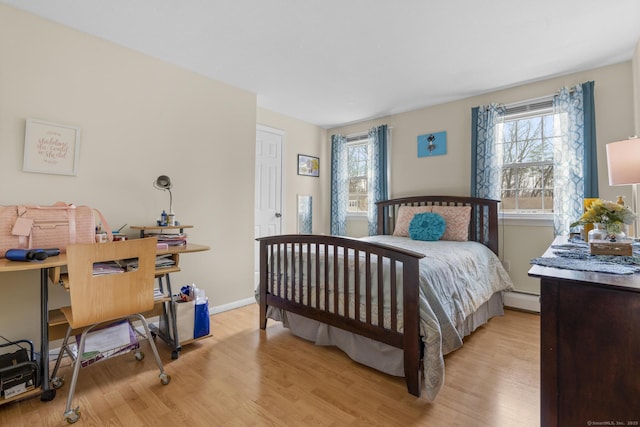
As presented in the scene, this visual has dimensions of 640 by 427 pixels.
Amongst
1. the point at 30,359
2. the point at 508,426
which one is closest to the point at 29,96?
the point at 30,359

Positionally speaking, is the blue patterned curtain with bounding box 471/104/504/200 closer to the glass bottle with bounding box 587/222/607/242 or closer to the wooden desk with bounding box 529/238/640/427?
the glass bottle with bounding box 587/222/607/242

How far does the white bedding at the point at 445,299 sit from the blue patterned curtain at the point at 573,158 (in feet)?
2.48

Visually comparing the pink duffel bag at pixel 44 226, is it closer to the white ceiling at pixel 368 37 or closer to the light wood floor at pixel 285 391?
the light wood floor at pixel 285 391

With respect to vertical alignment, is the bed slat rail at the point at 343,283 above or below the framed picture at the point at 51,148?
below

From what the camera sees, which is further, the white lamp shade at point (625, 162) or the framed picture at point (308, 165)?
the framed picture at point (308, 165)

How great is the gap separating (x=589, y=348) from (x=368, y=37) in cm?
228

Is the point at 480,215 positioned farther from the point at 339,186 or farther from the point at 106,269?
the point at 106,269

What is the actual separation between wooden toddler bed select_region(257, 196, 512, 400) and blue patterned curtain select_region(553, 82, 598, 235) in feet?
2.45

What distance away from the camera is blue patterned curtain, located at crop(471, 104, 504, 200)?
10.6 ft

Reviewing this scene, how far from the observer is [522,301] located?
3125 millimetres

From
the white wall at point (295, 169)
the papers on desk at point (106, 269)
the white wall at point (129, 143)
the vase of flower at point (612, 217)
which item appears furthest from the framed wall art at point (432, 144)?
the papers on desk at point (106, 269)

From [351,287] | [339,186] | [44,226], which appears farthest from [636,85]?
[44,226]

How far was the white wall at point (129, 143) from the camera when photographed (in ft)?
6.58

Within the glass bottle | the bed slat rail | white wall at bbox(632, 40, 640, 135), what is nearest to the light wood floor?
the bed slat rail
